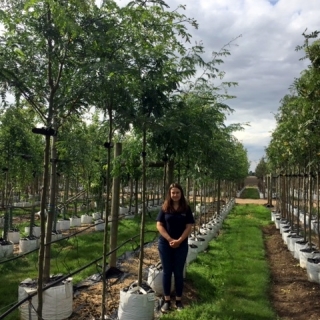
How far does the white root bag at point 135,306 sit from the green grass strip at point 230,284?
34cm

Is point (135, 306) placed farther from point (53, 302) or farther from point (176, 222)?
point (176, 222)

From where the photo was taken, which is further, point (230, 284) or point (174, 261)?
point (230, 284)

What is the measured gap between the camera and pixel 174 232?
5.32m

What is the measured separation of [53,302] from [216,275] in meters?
3.61

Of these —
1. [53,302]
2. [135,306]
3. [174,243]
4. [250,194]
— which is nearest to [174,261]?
[174,243]

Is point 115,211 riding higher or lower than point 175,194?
lower

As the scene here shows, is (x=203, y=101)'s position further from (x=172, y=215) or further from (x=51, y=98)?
(x=51, y=98)

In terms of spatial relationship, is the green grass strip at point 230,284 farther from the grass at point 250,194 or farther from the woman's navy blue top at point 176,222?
the grass at point 250,194

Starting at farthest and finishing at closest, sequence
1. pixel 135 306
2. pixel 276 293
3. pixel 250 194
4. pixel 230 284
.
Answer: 1. pixel 250 194
2. pixel 230 284
3. pixel 276 293
4. pixel 135 306

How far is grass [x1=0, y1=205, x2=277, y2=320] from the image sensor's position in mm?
5414

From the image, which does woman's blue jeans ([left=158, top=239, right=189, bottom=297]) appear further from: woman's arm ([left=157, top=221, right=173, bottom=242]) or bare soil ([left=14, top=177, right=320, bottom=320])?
bare soil ([left=14, top=177, right=320, bottom=320])

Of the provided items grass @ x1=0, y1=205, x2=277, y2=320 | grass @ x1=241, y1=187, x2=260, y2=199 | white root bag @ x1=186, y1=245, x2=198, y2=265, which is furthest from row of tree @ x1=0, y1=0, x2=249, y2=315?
grass @ x1=241, y1=187, x2=260, y2=199

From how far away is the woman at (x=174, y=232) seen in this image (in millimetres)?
5309

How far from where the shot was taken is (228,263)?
341 inches
